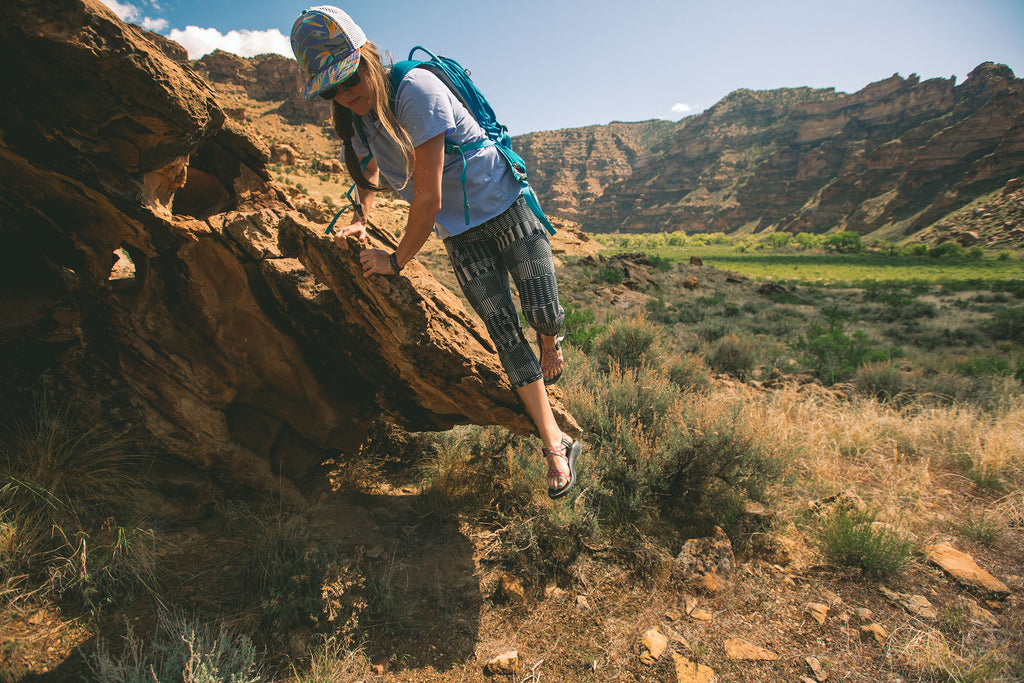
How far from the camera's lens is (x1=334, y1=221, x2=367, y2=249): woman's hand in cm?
240

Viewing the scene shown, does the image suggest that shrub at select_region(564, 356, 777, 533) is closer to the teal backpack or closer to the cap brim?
the teal backpack

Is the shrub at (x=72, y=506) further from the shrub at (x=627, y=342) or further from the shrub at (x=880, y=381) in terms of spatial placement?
the shrub at (x=880, y=381)

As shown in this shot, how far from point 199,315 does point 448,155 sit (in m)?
1.86

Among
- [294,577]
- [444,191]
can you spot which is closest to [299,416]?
[294,577]

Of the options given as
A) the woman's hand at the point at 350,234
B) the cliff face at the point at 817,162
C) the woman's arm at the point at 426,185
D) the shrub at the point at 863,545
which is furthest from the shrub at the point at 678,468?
the cliff face at the point at 817,162

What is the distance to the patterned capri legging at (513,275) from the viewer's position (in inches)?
92.8

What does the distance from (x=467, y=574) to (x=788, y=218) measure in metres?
97.6

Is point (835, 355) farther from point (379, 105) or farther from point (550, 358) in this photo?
point (379, 105)

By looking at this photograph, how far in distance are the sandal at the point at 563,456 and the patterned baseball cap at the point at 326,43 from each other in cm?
194

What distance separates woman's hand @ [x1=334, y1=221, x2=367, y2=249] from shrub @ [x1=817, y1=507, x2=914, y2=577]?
10.3 ft

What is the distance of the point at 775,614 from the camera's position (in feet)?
7.47

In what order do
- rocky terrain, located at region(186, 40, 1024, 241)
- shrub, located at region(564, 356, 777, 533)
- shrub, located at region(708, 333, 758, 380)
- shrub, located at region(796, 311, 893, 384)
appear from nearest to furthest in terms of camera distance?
shrub, located at region(564, 356, 777, 533) → shrub, located at region(796, 311, 893, 384) → shrub, located at region(708, 333, 758, 380) → rocky terrain, located at region(186, 40, 1024, 241)

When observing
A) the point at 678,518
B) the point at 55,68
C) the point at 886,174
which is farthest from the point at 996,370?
the point at 886,174

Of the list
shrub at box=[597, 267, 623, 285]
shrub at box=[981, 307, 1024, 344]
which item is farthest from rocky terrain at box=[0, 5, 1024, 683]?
shrub at box=[597, 267, 623, 285]
